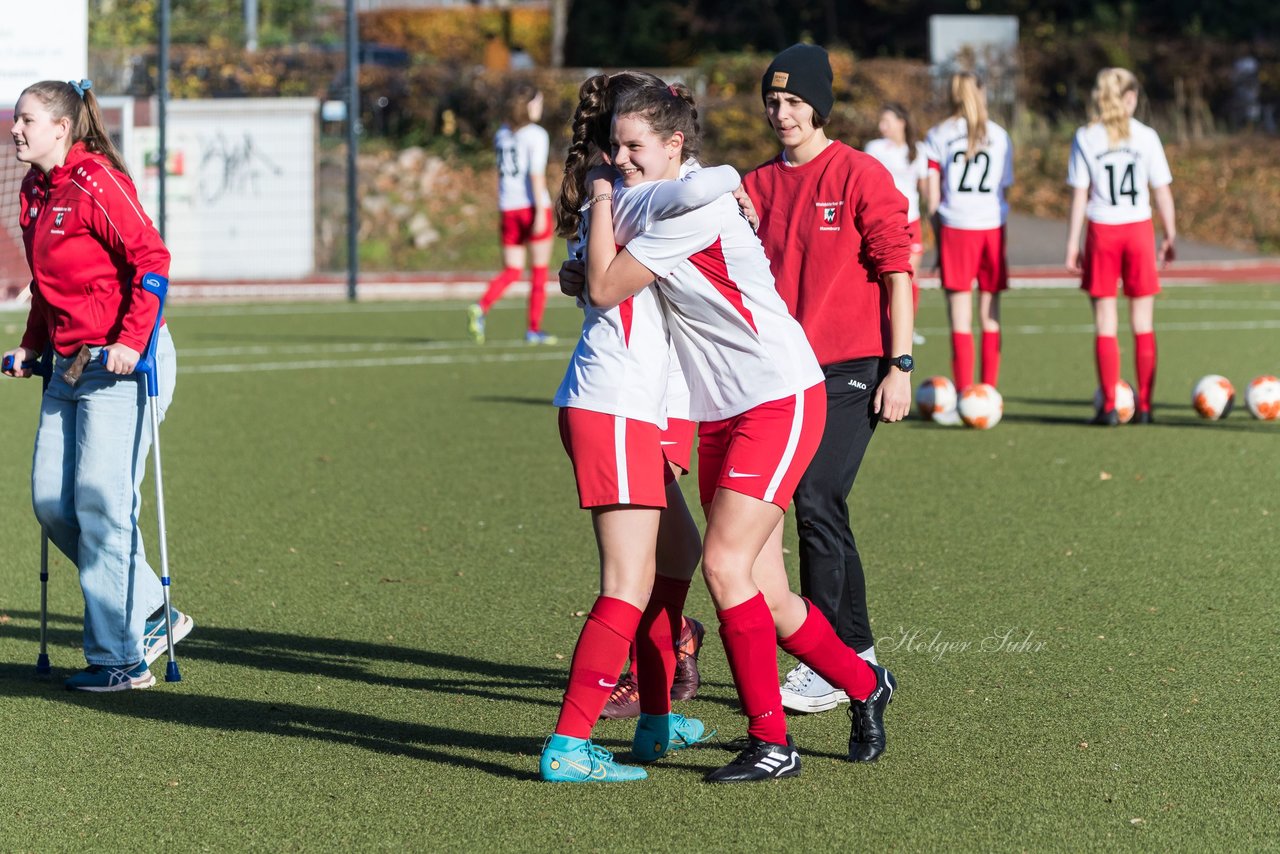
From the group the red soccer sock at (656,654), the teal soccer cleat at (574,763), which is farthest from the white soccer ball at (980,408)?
the teal soccer cleat at (574,763)

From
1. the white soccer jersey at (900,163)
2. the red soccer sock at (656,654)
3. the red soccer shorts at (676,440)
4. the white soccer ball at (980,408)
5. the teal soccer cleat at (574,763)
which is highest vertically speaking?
the white soccer jersey at (900,163)

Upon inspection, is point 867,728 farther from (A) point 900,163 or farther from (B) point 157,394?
(A) point 900,163

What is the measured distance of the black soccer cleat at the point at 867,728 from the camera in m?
5.01

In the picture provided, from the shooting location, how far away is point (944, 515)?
8688 millimetres

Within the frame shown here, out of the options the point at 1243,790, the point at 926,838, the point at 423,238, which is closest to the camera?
the point at 926,838

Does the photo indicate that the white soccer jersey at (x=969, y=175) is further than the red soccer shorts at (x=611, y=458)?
Yes

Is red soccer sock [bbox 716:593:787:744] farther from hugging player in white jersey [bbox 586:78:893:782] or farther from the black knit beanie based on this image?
the black knit beanie

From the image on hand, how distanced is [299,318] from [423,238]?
8.78 metres

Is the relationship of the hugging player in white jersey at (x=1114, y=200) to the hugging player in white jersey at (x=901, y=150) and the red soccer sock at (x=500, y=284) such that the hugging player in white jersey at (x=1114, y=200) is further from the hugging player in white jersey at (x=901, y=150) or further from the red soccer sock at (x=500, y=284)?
the red soccer sock at (x=500, y=284)

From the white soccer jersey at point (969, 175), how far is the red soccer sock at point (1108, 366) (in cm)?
104

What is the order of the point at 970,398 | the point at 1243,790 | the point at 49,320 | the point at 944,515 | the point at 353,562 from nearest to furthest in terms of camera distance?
the point at 1243,790 → the point at 49,320 → the point at 353,562 → the point at 944,515 → the point at 970,398

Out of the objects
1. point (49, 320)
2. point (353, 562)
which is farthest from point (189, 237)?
point (49, 320)

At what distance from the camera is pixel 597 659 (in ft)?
15.2

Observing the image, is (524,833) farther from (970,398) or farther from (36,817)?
(970,398)
